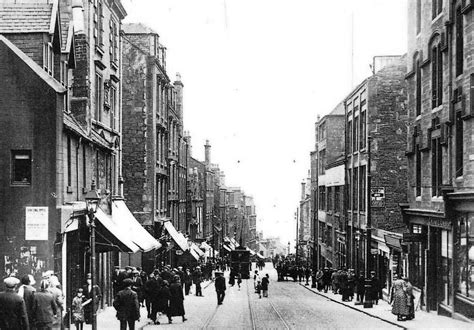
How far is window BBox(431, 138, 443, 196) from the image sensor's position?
26.3 m

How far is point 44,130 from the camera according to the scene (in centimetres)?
1880

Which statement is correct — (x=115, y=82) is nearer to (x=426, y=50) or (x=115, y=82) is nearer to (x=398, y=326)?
(x=426, y=50)

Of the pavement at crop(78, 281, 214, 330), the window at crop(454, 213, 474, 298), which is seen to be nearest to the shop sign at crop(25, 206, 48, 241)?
the pavement at crop(78, 281, 214, 330)

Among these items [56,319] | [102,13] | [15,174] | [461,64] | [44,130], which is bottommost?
[56,319]

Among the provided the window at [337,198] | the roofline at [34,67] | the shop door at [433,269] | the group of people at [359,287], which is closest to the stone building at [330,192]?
the window at [337,198]

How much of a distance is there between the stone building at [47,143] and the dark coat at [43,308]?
4.18 m

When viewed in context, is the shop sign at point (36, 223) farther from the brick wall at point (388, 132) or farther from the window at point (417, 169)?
the brick wall at point (388, 132)

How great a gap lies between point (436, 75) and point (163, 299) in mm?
13594

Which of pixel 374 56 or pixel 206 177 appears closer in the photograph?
pixel 374 56

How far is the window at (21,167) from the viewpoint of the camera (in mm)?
18781

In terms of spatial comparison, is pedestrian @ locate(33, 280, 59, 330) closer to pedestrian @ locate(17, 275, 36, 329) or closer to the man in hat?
pedestrian @ locate(17, 275, 36, 329)

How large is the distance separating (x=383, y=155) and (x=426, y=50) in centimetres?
1416

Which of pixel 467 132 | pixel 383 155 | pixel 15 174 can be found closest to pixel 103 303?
pixel 15 174

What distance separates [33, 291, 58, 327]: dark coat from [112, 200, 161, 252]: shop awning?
36.6ft
